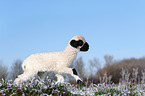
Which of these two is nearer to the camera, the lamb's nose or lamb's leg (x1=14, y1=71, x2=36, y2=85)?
lamb's leg (x1=14, y1=71, x2=36, y2=85)

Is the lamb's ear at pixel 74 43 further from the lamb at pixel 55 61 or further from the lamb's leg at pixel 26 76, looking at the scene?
the lamb's leg at pixel 26 76

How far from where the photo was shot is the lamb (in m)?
5.69

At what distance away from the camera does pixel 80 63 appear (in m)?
11.3

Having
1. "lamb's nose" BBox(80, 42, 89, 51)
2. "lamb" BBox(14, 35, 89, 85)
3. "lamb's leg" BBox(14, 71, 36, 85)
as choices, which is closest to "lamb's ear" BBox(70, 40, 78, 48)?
"lamb" BBox(14, 35, 89, 85)

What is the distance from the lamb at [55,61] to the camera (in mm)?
5688

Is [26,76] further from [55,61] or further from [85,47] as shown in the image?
[85,47]

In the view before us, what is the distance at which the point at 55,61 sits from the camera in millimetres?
5812

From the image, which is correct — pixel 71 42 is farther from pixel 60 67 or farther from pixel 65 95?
pixel 65 95

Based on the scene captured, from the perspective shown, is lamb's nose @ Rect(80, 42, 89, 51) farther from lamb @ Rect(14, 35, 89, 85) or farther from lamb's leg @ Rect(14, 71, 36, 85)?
lamb's leg @ Rect(14, 71, 36, 85)

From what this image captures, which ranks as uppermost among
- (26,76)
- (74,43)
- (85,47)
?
(74,43)

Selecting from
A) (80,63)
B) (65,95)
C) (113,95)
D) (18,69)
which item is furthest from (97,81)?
(65,95)

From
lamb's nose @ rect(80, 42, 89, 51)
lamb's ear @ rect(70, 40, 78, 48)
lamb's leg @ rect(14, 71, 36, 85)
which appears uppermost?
lamb's ear @ rect(70, 40, 78, 48)

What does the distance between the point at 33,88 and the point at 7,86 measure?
2.25 feet

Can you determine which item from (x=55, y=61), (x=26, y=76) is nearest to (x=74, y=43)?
(x=55, y=61)
